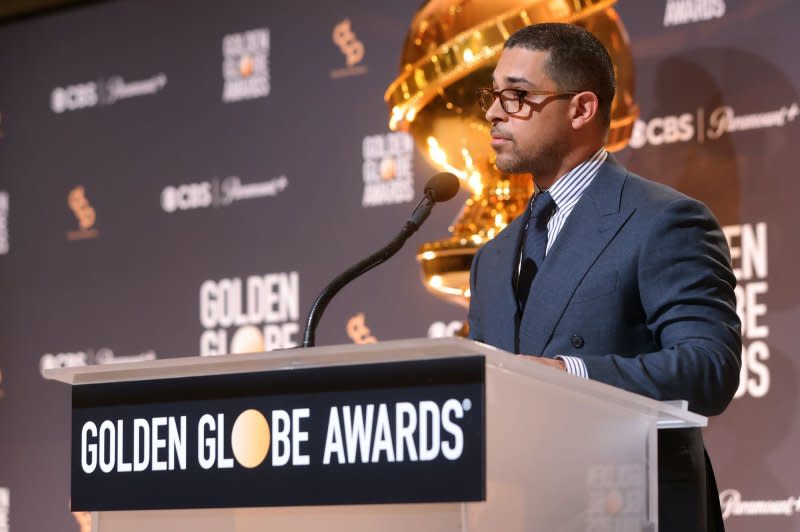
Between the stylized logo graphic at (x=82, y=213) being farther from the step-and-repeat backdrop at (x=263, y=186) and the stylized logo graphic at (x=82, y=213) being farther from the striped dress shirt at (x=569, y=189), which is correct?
the striped dress shirt at (x=569, y=189)

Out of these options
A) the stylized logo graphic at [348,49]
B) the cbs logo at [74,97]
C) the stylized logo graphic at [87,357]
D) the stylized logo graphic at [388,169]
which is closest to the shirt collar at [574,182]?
the stylized logo graphic at [388,169]

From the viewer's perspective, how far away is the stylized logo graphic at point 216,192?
16.0 feet

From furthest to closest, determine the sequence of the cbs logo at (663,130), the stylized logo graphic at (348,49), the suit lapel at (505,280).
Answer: the stylized logo graphic at (348,49)
the cbs logo at (663,130)
the suit lapel at (505,280)

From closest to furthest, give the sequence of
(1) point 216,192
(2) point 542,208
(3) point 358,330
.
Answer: (2) point 542,208 < (3) point 358,330 < (1) point 216,192

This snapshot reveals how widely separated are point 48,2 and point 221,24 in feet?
3.34

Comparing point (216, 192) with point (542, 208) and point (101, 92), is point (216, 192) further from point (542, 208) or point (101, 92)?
point (542, 208)

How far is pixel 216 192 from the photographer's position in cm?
502

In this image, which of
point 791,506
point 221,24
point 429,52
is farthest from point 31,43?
point 791,506

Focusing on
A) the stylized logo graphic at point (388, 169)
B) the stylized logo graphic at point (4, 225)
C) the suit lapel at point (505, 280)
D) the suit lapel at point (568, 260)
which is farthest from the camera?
the stylized logo graphic at point (4, 225)

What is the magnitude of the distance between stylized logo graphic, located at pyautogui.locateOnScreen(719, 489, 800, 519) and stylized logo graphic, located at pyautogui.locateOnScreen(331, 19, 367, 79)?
2.07 meters

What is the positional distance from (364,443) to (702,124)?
2.56 m

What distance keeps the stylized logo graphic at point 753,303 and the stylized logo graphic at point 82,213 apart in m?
2.87

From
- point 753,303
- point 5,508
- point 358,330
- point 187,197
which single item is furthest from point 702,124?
point 5,508

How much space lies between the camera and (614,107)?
324cm
